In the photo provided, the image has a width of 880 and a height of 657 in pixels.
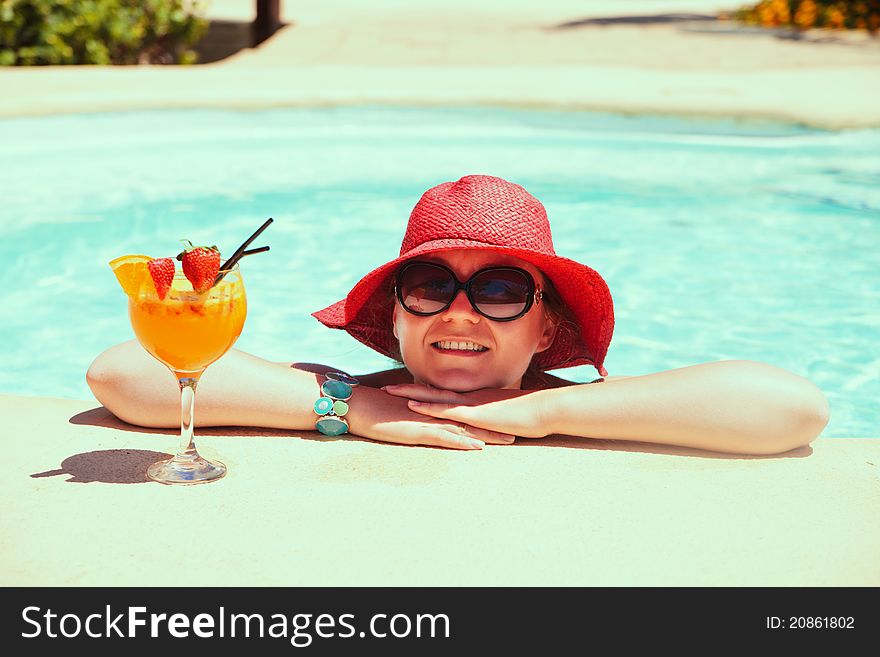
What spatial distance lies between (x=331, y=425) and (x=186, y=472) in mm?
474

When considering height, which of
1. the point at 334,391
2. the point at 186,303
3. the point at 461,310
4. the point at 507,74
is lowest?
the point at 334,391

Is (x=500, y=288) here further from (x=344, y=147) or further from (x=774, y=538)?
(x=344, y=147)

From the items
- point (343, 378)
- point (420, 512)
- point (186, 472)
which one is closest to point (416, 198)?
point (343, 378)

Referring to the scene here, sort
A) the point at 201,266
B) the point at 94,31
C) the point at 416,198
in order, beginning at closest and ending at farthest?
1. the point at 201,266
2. the point at 416,198
3. the point at 94,31

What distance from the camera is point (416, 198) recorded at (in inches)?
313

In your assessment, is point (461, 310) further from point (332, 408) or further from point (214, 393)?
point (214, 393)

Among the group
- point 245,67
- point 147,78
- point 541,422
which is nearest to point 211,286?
point 541,422

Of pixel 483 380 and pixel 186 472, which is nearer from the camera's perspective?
pixel 186 472

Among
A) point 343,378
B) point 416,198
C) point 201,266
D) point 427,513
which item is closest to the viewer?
point 201,266

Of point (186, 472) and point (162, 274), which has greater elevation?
point (162, 274)

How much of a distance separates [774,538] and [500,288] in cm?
94

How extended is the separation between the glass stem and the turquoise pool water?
88.8 inches

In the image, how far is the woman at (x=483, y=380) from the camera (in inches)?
113

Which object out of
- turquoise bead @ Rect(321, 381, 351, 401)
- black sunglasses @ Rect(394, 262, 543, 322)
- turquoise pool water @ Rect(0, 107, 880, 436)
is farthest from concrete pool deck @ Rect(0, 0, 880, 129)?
black sunglasses @ Rect(394, 262, 543, 322)
